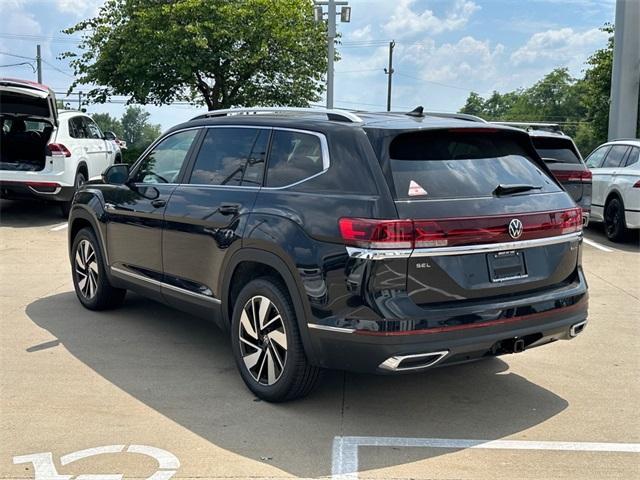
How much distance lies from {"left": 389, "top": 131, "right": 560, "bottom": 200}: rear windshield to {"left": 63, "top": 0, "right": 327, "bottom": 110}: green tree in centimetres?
2097

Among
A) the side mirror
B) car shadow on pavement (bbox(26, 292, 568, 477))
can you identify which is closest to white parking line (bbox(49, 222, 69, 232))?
the side mirror

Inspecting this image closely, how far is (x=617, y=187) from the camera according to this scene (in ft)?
36.0

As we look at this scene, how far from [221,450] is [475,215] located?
1892 millimetres

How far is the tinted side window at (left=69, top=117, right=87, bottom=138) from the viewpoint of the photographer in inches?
476

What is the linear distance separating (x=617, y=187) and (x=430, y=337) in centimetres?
852

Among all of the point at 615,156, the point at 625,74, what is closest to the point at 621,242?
the point at 615,156

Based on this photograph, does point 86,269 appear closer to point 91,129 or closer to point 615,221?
point 91,129

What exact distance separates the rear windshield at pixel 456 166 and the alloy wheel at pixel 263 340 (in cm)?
113

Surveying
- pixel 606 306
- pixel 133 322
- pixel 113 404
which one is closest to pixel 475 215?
pixel 113 404

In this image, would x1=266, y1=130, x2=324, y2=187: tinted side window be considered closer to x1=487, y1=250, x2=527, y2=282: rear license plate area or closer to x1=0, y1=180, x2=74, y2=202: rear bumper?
x1=487, y1=250, x2=527, y2=282: rear license plate area

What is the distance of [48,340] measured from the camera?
566 cm

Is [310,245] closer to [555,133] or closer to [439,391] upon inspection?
[439,391]

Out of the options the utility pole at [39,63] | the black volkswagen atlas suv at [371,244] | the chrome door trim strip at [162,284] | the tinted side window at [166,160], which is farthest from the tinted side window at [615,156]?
the utility pole at [39,63]

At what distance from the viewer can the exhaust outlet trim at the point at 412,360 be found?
3.66 meters
